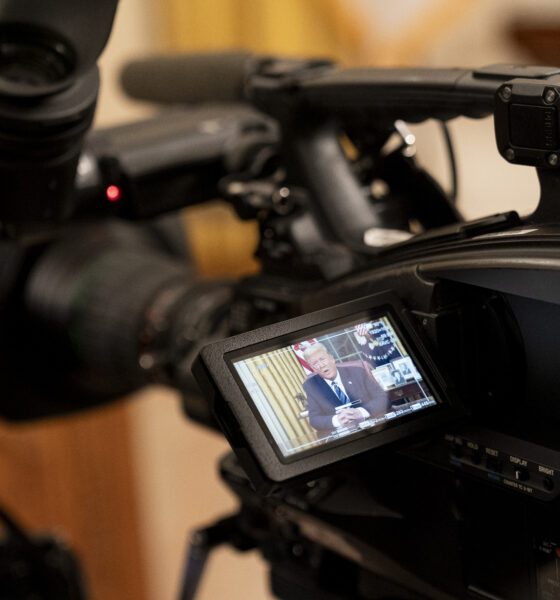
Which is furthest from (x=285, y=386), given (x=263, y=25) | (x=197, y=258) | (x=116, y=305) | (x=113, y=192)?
(x=263, y=25)

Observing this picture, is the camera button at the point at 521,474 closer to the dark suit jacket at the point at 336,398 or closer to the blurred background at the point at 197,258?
the dark suit jacket at the point at 336,398

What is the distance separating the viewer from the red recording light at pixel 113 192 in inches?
35.8

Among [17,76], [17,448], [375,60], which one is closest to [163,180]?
[17,76]

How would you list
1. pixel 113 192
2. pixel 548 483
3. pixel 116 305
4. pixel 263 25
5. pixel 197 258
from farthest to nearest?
1. pixel 263 25
2. pixel 197 258
3. pixel 116 305
4. pixel 113 192
5. pixel 548 483

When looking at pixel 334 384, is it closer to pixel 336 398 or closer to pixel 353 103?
pixel 336 398

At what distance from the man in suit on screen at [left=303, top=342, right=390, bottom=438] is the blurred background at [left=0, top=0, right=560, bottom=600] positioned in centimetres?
126

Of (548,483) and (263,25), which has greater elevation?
(548,483)

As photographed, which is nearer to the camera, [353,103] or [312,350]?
[312,350]

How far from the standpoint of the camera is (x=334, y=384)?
1.99 ft

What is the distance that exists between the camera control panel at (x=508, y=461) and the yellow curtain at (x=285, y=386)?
0.33 feet

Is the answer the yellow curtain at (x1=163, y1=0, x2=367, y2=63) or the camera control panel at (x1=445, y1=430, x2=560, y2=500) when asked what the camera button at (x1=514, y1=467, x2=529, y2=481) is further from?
the yellow curtain at (x1=163, y1=0, x2=367, y2=63)

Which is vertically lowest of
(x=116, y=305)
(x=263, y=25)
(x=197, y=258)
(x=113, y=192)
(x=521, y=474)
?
(x=197, y=258)

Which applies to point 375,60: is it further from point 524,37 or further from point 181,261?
point 181,261

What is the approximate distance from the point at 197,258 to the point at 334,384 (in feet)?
4.56
